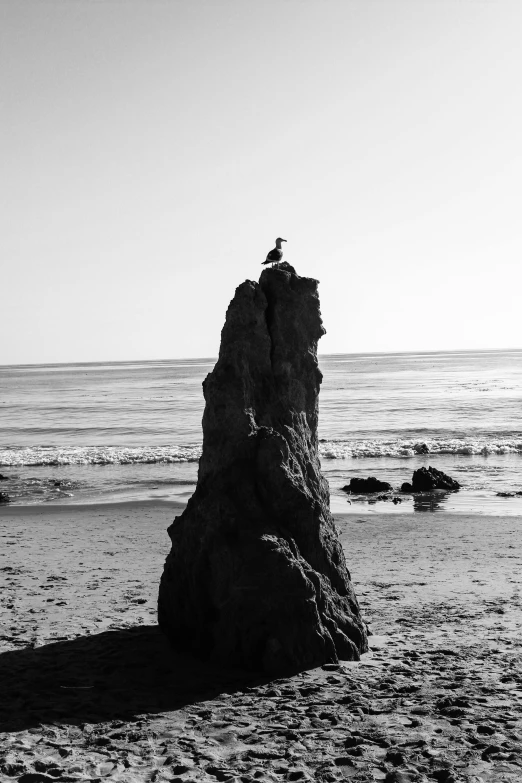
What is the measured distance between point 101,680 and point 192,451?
2355 centimetres

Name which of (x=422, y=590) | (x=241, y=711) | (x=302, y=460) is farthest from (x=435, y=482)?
(x=241, y=711)

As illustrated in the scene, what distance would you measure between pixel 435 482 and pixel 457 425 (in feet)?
63.6

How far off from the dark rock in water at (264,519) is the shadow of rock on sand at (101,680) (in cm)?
32

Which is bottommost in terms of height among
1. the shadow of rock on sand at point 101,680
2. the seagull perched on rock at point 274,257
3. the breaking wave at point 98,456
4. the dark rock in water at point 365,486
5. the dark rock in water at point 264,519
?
the breaking wave at point 98,456

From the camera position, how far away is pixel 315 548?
7910 mm

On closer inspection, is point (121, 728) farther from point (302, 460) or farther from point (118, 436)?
point (118, 436)

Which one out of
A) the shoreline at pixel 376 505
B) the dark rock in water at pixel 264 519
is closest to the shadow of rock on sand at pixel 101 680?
the dark rock in water at pixel 264 519

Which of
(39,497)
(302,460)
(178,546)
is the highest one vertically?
(302,460)

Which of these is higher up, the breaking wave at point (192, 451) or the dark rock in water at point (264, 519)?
the dark rock in water at point (264, 519)

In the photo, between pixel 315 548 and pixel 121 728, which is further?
pixel 315 548

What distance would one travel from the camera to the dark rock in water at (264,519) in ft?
23.7

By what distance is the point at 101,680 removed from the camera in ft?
22.6

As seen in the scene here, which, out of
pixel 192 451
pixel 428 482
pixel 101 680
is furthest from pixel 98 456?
pixel 101 680

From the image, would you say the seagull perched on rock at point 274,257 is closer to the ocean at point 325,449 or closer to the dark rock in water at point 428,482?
the ocean at point 325,449
